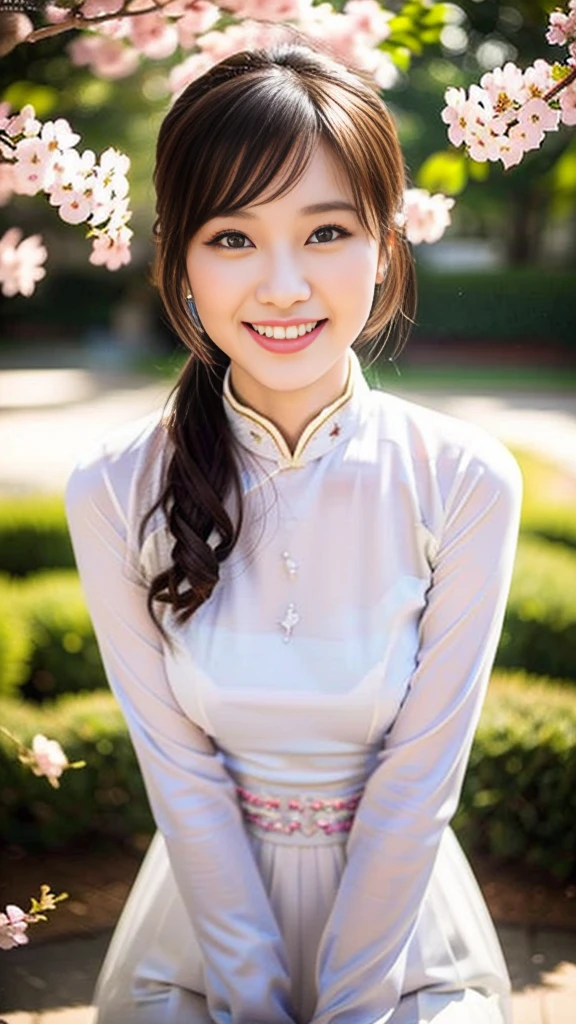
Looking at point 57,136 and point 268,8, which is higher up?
point 268,8

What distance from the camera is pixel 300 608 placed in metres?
1.89

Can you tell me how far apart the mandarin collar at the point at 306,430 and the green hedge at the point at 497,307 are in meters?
16.9

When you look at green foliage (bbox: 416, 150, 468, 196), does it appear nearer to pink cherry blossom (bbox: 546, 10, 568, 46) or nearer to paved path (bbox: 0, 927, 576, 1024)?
pink cherry blossom (bbox: 546, 10, 568, 46)

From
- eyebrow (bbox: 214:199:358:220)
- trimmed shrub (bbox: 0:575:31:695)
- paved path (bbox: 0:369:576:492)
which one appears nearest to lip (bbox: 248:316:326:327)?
eyebrow (bbox: 214:199:358:220)

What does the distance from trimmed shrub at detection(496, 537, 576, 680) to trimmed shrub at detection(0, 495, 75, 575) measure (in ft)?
7.21

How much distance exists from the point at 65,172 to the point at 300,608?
0.68 metres

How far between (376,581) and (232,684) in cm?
25

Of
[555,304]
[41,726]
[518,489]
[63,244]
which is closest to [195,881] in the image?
[518,489]

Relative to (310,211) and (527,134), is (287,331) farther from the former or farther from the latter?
(527,134)

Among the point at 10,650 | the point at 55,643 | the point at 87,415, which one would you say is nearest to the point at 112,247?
the point at 10,650

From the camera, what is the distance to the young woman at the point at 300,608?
5.87ft

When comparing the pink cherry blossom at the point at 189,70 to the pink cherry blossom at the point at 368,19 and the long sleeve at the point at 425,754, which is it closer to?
the pink cherry blossom at the point at 368,19

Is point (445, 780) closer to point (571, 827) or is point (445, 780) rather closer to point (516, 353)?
point (571, 827)

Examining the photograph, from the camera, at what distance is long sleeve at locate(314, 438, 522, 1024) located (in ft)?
6.11
